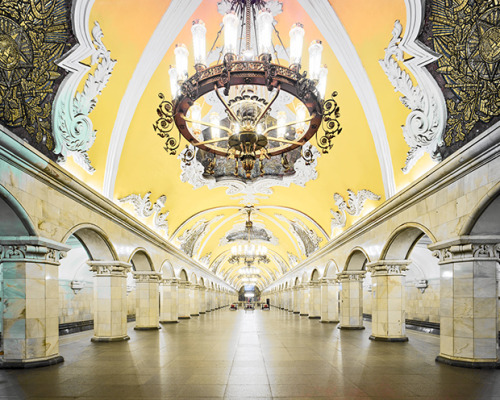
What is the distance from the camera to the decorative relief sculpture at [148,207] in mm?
11650

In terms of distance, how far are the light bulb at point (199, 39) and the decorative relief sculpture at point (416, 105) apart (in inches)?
138

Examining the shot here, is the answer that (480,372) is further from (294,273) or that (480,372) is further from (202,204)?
(294,273)

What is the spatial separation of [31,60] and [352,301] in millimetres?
12042

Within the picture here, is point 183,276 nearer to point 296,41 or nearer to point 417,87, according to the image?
point 417,87

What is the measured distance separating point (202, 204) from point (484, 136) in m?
12.5

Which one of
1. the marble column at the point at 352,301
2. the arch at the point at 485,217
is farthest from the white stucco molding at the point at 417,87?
the marble column at the point at 352,301

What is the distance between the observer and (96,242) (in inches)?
393

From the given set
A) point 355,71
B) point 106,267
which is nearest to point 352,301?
point 106,267

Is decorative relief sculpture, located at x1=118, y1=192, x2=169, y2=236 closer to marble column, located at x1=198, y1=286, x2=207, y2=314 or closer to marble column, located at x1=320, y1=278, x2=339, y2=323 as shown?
marble column, located at x1=320, y1=278, x2=339, y2=323

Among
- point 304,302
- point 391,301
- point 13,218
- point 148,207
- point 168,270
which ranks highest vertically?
point 148,207

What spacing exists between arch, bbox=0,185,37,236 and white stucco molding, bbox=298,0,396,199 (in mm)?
5886

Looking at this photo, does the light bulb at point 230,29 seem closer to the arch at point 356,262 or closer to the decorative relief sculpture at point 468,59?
the decorative relief sculpture at point 468,59

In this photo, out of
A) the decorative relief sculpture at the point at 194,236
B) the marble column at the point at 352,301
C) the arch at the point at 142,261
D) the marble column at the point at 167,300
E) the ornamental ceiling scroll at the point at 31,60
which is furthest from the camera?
the decorative relief sculpture at the point at 194,236

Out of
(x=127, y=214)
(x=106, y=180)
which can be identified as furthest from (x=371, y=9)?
(x=127, y=214)
